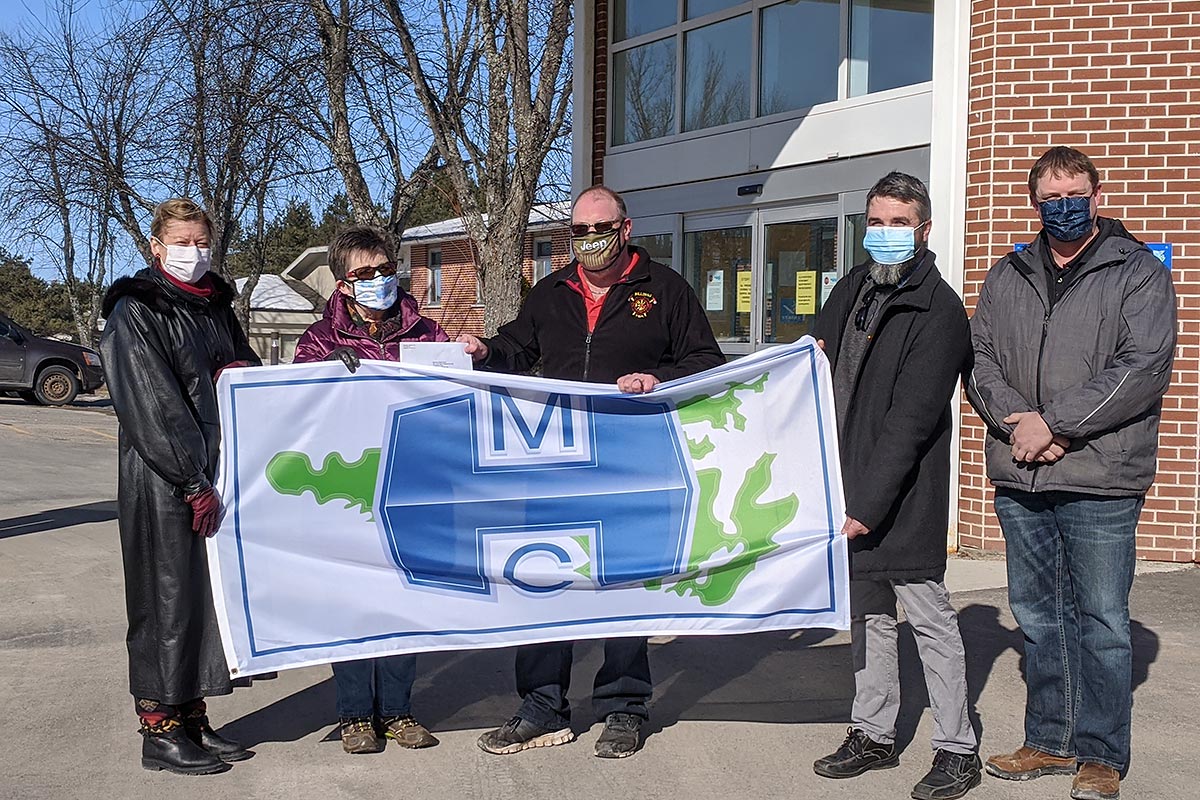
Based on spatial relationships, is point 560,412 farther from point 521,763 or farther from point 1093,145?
point 1093,145

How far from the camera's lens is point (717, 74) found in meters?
12.1

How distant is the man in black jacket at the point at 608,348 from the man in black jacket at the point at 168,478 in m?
1.14

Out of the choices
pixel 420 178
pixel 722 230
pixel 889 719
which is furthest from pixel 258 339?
pixel 889 719

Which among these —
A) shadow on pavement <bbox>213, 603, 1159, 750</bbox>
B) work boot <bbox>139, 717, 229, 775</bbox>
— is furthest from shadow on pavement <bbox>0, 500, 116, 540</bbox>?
work boot <bbox>139, 717, 229, 775</bbox>

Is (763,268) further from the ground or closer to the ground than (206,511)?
further from the ground

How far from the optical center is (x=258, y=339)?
154 ft

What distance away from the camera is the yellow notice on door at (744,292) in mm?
11500

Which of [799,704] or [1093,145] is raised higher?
[1093,145]

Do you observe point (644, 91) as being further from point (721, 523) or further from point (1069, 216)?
point (1069, 216)

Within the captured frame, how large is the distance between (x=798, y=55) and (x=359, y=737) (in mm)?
8042

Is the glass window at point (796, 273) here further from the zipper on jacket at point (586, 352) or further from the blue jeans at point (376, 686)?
the blue jeans at point (376, 686)

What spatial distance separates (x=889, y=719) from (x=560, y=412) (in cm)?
184

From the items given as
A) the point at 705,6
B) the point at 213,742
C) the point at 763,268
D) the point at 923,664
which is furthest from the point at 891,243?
the point at 705,6

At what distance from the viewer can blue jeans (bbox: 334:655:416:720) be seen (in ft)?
16.8
